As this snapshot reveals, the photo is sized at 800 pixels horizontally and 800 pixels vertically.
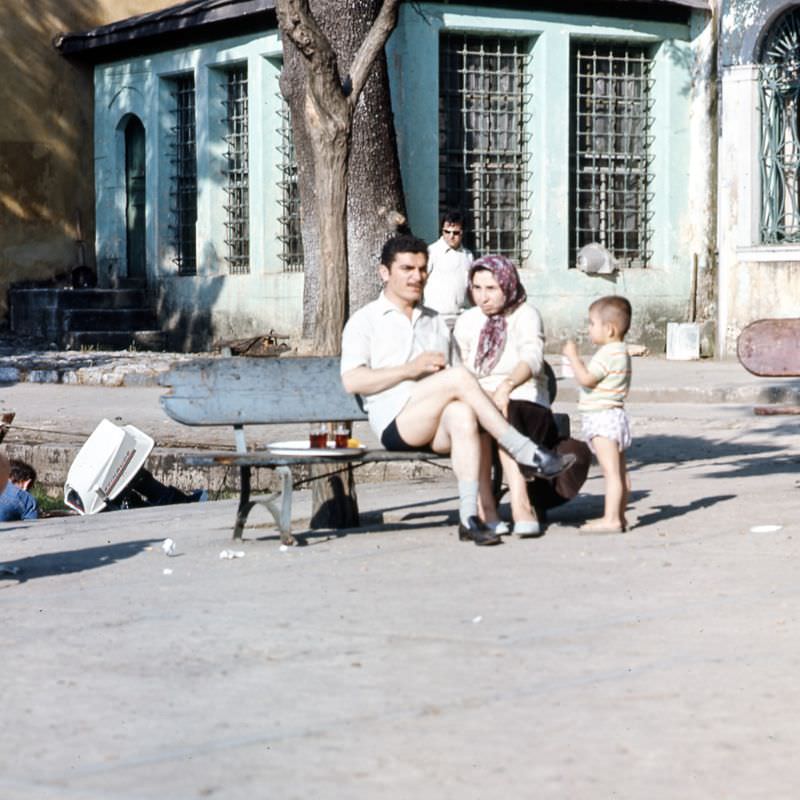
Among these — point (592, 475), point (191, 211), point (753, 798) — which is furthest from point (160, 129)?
point (753, 798)

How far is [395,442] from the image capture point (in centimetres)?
830

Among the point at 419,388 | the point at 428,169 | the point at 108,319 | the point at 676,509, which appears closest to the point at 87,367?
the point at 428,169

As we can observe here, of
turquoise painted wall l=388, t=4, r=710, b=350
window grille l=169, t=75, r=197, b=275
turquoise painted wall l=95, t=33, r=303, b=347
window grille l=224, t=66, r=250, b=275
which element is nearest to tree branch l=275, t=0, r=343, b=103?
turquoise painted wall l=388, t=4, r=710, b=350

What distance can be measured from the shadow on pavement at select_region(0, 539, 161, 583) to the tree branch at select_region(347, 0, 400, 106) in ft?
7.72

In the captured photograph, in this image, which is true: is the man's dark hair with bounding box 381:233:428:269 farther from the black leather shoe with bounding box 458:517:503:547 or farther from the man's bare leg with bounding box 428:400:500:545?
the black leather shoe with bounding box 458:517:503:547

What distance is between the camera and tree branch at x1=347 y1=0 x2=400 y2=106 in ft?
30.5

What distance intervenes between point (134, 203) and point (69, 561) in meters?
18.0

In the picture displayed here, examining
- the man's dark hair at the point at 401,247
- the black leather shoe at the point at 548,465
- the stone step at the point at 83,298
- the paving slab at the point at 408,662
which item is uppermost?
the stone step at the point at 83,298

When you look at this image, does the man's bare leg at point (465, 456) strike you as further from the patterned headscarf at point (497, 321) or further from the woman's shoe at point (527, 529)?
the patterned headscarf at point (497, 321)

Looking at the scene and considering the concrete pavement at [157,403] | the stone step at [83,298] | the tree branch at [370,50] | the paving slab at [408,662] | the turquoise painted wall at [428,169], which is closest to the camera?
the paving slab at [408,662]

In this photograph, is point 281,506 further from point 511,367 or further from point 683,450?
point 683,450

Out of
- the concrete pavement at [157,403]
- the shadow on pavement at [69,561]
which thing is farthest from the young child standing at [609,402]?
the concrete pavement at [157,403]

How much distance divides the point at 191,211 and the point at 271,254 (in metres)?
2.20

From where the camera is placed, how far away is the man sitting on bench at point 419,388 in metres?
8.09
